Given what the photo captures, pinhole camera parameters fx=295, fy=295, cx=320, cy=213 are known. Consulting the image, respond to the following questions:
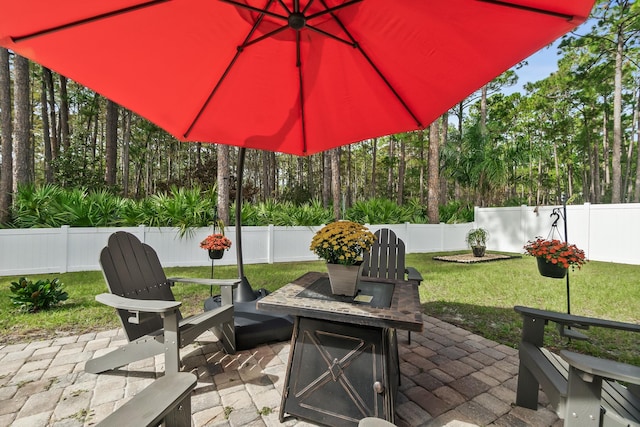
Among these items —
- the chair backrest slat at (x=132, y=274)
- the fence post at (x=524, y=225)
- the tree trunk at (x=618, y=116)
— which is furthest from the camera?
the tree trunk at (x=618, y=116)

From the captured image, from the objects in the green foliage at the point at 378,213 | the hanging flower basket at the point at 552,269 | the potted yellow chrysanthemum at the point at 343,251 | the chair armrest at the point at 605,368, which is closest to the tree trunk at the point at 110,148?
the green foliage at the point at 378,213

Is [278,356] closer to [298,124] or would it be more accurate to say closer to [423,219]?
[298,124]

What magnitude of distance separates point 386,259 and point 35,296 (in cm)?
448

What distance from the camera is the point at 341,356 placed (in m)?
1.82

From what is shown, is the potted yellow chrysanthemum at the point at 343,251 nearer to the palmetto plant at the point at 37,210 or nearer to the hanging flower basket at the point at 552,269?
the hanging flower basket at the point at 552,269

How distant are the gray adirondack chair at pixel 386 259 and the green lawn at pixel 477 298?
3.12ft

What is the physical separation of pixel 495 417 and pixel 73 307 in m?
4.88

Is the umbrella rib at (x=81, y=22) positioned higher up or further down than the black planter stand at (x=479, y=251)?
higher up

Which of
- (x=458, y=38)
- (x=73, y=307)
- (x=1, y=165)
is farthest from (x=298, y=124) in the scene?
(x=1, y=165)

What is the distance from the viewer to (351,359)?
70.7 inches

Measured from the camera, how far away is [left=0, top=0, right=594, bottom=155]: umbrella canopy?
1.52 m

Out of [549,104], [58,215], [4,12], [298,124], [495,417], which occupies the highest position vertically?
[549,104]

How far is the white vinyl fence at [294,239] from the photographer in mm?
5871

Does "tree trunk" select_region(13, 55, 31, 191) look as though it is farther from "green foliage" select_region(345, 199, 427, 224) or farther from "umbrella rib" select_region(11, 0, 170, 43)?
"green foliage" select_region(345, 199, 427, 224)
